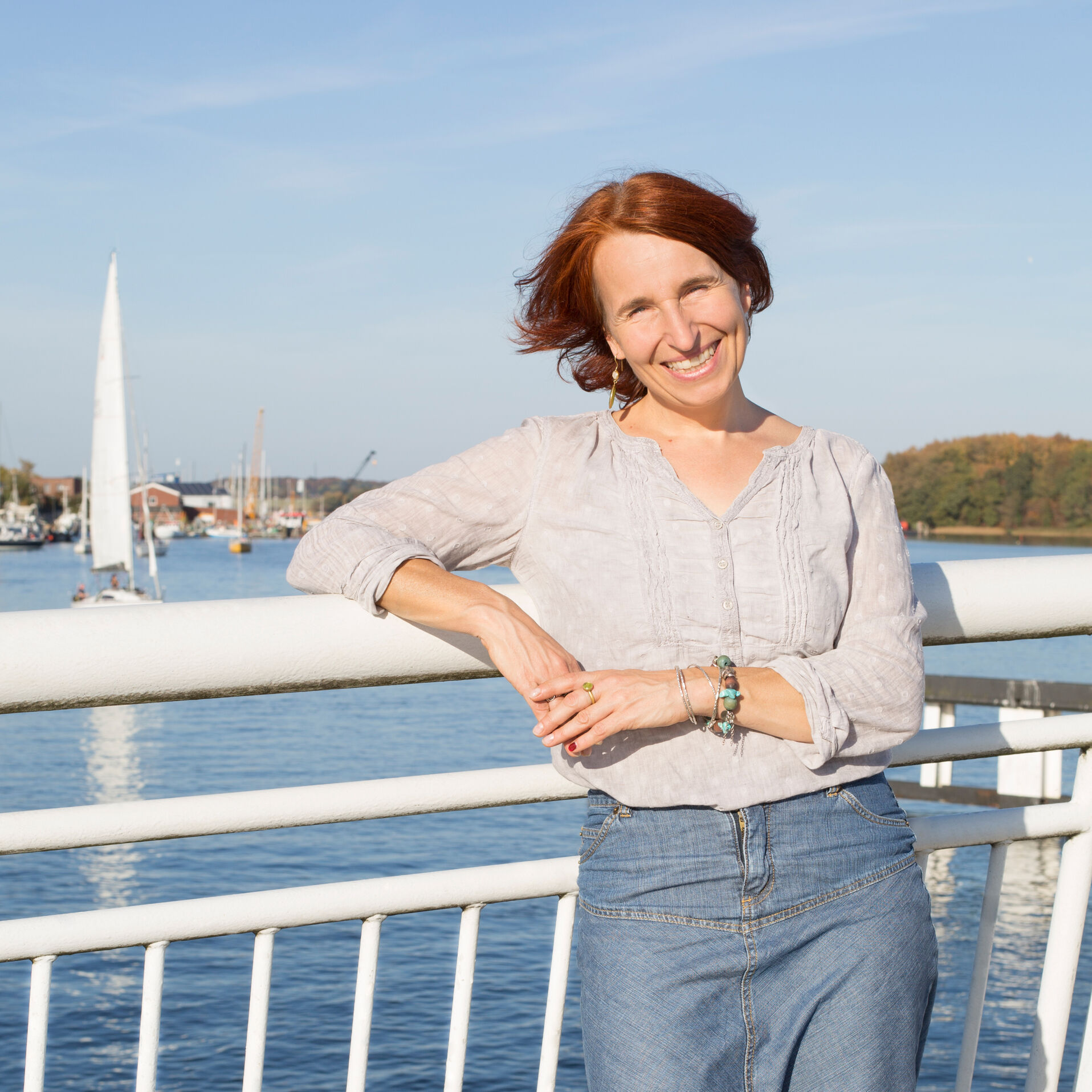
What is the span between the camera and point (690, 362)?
5.71 feet

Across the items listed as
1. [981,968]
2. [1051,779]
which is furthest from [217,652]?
[1051,779]

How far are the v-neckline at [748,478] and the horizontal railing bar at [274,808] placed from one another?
412 mm

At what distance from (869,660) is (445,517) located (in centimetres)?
60

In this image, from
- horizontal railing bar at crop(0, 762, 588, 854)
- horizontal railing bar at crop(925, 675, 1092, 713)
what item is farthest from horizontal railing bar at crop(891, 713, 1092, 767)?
horizontal railing bar at crop(925, 675, 1092, 713)

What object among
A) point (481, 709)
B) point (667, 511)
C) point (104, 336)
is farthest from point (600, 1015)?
point (104, 336)

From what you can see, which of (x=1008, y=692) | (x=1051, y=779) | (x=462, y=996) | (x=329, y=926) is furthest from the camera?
(x=329, y=926)

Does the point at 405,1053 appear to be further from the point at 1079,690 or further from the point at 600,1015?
the point at 600,1015

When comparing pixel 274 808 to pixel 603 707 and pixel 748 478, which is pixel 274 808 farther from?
pixel 748 478

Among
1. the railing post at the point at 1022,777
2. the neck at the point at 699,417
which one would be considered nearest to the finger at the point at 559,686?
the neck at the point at 699,417

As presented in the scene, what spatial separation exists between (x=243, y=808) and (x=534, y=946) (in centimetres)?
1546

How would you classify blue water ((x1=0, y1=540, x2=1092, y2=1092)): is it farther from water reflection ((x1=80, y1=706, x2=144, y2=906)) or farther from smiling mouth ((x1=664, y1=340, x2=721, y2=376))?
smiling mouth ((x1=664, y1=340, x2=721, y2=376))

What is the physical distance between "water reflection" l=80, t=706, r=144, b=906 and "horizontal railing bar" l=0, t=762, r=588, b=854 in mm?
11332

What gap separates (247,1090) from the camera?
1562 mm

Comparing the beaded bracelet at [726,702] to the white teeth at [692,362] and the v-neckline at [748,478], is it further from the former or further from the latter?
the white teeth at [692,362]
